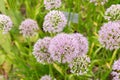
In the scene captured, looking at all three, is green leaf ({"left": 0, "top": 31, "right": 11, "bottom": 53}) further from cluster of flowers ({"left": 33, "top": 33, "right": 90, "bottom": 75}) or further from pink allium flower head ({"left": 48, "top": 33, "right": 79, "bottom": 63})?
pink allium flower head ({"left": 48, "top": 33, "right": 79, "bottom": 63})

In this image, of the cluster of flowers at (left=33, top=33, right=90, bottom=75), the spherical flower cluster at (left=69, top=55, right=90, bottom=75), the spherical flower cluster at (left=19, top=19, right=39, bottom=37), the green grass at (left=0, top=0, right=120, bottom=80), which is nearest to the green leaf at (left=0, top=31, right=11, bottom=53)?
the green grass at (left=0, top=0, right=120, bottom=80)

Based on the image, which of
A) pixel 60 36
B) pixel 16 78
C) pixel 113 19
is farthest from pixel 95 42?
pixel 60 36

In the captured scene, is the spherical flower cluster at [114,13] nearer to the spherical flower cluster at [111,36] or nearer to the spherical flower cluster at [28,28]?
the spherical flower cluster at [111,36]

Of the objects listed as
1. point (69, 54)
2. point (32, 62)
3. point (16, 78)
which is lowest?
point (16, 78)

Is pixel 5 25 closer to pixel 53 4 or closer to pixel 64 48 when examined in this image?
pixel 53 4

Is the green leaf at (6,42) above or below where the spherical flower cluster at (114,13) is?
below

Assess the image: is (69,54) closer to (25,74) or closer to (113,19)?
(113,19)

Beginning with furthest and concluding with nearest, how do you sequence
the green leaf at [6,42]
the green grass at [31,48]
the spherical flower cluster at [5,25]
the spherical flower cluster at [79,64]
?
1. the green leaf at [6,42]
2. the green grass at [31,48]
3. the spherical flower cluster at [5,25]
4. the spherical flower cluster at [79,64]

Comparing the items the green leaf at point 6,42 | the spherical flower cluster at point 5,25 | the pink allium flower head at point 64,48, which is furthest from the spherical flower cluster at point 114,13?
the green leaf at point 6,42
